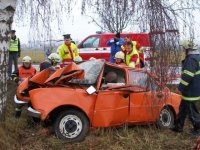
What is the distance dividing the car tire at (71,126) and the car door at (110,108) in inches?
9.8

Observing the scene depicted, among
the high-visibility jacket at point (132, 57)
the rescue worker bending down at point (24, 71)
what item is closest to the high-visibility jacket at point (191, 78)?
the high-visibility jacket at point (132, 57)

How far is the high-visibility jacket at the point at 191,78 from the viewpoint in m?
7.91

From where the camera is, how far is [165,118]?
8492 mm

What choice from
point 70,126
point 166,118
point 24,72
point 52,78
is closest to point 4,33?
point 52,78

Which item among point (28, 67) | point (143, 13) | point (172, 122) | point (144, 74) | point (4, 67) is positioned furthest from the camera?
point (28, 67)

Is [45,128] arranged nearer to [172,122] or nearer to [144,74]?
[144,74]

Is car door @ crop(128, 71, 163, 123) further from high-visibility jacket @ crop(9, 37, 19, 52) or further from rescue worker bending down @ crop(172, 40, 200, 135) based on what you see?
high-visibility jacket @ crop(9, 37, 19, 52)

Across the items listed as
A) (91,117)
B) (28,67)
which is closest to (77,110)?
(91,117)

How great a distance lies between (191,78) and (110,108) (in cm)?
164

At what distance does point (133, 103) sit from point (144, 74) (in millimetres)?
555

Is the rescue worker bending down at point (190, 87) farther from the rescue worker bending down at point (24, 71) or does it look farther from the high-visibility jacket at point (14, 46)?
the high-visibility jacket at point (14, 46)

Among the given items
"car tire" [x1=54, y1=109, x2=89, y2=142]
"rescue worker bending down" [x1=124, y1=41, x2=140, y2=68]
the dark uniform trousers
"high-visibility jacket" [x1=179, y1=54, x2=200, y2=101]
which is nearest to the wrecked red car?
"car tire" [x1=54, y1=109, x2=89, y2=142]

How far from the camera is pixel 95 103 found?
7379 millimetres

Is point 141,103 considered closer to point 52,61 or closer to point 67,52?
point 52,61
